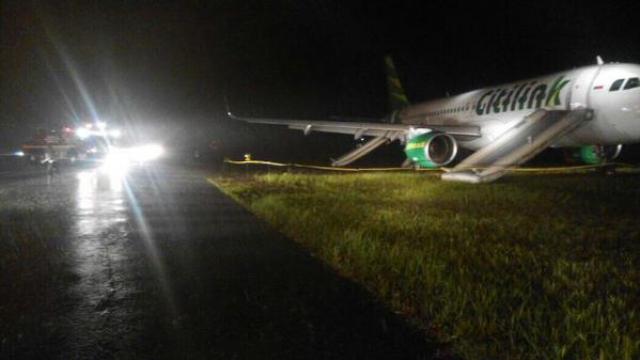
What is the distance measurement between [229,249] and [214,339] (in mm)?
3703

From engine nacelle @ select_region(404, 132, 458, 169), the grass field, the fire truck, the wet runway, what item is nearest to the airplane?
engine nacelle @ select_region(404, 132, 458, 169)

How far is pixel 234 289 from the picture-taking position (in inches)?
227

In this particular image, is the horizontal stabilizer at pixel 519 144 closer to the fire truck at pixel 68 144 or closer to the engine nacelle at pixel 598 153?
the engine nacelle at pixel 598 153

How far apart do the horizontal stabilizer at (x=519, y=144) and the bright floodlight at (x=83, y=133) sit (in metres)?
24.5

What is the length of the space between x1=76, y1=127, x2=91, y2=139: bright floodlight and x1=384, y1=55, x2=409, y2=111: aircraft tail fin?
19.6 meters

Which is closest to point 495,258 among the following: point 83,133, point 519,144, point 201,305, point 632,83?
point 201,305

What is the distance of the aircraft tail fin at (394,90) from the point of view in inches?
1383

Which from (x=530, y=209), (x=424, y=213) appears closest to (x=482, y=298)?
(x=424, y=213)

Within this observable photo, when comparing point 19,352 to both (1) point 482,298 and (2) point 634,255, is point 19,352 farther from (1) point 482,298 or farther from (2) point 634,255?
(2) point 634,255

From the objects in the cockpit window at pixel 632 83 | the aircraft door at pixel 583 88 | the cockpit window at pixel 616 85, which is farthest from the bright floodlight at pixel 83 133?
the cockpit window at pixel 632 83

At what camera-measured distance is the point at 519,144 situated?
17.7 meters

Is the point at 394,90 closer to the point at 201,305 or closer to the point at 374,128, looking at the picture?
the point at 374,128

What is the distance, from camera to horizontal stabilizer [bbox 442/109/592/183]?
1689 cm

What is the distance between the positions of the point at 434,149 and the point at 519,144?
360cm
